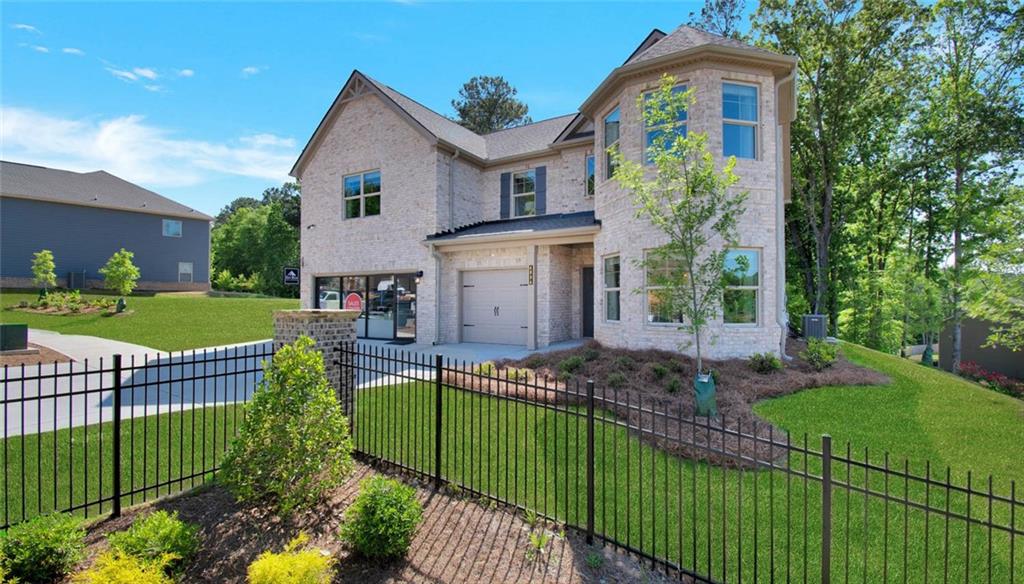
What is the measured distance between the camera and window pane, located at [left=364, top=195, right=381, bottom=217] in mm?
17000

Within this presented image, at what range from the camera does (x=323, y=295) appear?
60.2ft

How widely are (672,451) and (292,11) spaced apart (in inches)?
430

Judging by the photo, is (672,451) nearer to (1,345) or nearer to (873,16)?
(1,345)

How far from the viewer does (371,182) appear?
17266mm

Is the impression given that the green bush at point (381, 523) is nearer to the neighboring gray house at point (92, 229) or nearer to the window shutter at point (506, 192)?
the window shutter at point (506, 192)

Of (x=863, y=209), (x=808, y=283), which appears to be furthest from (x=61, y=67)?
(x=863, y=209)

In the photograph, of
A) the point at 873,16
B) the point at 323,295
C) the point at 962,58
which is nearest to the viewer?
the point at 873,16

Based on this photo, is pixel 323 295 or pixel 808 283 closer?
pixel 323 295

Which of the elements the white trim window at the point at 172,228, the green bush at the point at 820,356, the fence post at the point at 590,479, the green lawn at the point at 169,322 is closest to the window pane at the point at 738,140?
the green bush at the point at 820,356

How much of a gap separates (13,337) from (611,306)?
16740 mm

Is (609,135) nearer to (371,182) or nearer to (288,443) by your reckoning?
(371,182)

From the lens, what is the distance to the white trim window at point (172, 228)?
34.4m

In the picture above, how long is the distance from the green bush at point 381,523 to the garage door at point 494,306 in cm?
1072

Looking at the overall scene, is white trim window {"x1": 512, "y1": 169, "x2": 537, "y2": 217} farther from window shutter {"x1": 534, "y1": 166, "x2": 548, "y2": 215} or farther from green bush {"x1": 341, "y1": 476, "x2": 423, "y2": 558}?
green bush {"x1": 341, "y1": 476, "x2": 423, "y2": 558}
